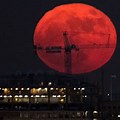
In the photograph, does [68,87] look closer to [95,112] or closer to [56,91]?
[56,91]

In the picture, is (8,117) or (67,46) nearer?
(8,117)

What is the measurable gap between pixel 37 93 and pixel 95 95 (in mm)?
10115

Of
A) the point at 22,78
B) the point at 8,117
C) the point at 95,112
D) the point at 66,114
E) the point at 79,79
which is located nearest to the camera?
the point at 8,117

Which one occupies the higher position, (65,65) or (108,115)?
(65,65)

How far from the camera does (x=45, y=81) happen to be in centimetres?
9112

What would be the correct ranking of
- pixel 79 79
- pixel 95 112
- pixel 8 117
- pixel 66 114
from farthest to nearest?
pixel 79 79 < pixel 95 112 < pixel 66 114 < pixel 8 117

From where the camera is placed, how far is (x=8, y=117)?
160ft

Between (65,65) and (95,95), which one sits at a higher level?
(65,65)

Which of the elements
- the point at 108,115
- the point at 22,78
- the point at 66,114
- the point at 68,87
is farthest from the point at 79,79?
the point at 66,114

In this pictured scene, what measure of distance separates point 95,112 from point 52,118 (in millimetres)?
25479

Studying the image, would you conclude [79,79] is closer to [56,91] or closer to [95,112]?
[56,91]

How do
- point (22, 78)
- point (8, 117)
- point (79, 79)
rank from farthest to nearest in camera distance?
point (79, 79), point (22, 78), point (8, 117)

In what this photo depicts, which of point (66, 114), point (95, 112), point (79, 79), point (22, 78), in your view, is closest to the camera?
point (66, 114)

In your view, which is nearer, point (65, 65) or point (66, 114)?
point (66, 114)
